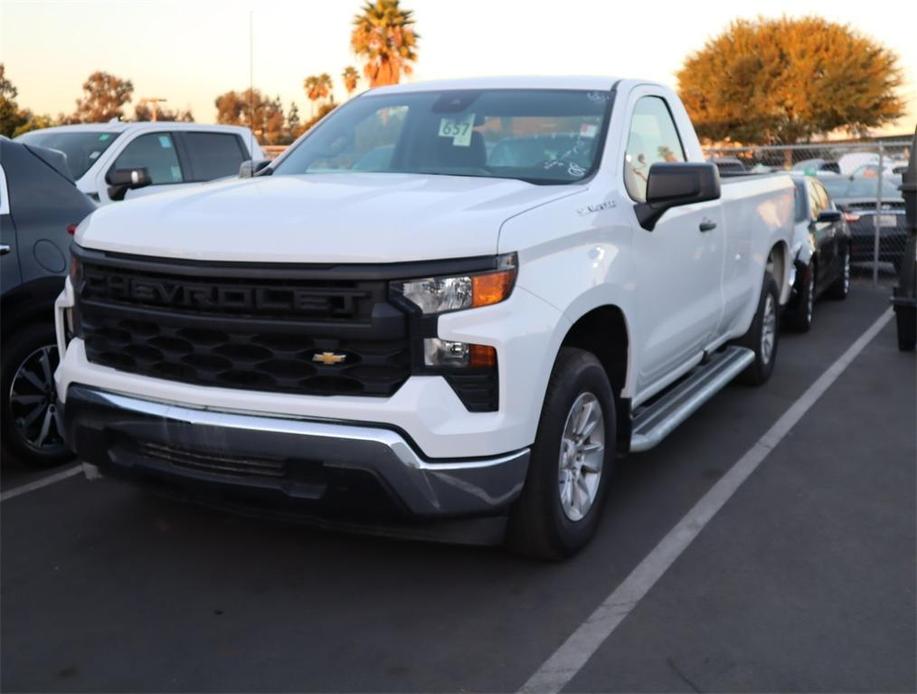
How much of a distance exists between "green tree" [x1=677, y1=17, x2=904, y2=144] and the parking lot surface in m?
40.8

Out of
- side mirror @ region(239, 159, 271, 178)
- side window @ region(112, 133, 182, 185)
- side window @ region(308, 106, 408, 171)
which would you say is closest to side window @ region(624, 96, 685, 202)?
side window @ region(308, 106, 408, 171)

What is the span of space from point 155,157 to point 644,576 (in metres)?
7.67

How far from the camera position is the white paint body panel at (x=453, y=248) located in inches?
136

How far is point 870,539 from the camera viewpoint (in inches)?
179

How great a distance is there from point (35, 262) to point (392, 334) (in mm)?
2756

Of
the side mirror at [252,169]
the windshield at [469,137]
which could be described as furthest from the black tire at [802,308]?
the side mirror at [252,169]

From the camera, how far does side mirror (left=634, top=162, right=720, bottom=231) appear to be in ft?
14.9

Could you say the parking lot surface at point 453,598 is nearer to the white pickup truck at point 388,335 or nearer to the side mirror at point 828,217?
the white pickup truck at point 388,335

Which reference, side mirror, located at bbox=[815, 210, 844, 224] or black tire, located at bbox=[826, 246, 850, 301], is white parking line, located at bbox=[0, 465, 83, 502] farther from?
black tire, located at bbox=[826, 246, 850, 301]

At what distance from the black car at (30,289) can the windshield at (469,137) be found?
4.14 feet

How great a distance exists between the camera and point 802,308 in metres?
9.95

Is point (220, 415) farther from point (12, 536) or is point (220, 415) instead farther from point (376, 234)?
point (12, 536)

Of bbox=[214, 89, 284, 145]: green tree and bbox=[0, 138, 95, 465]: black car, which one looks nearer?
bbox=[0, 138, 95, 465]: black car

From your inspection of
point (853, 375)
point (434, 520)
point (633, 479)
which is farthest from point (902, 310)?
point (434, 520)
